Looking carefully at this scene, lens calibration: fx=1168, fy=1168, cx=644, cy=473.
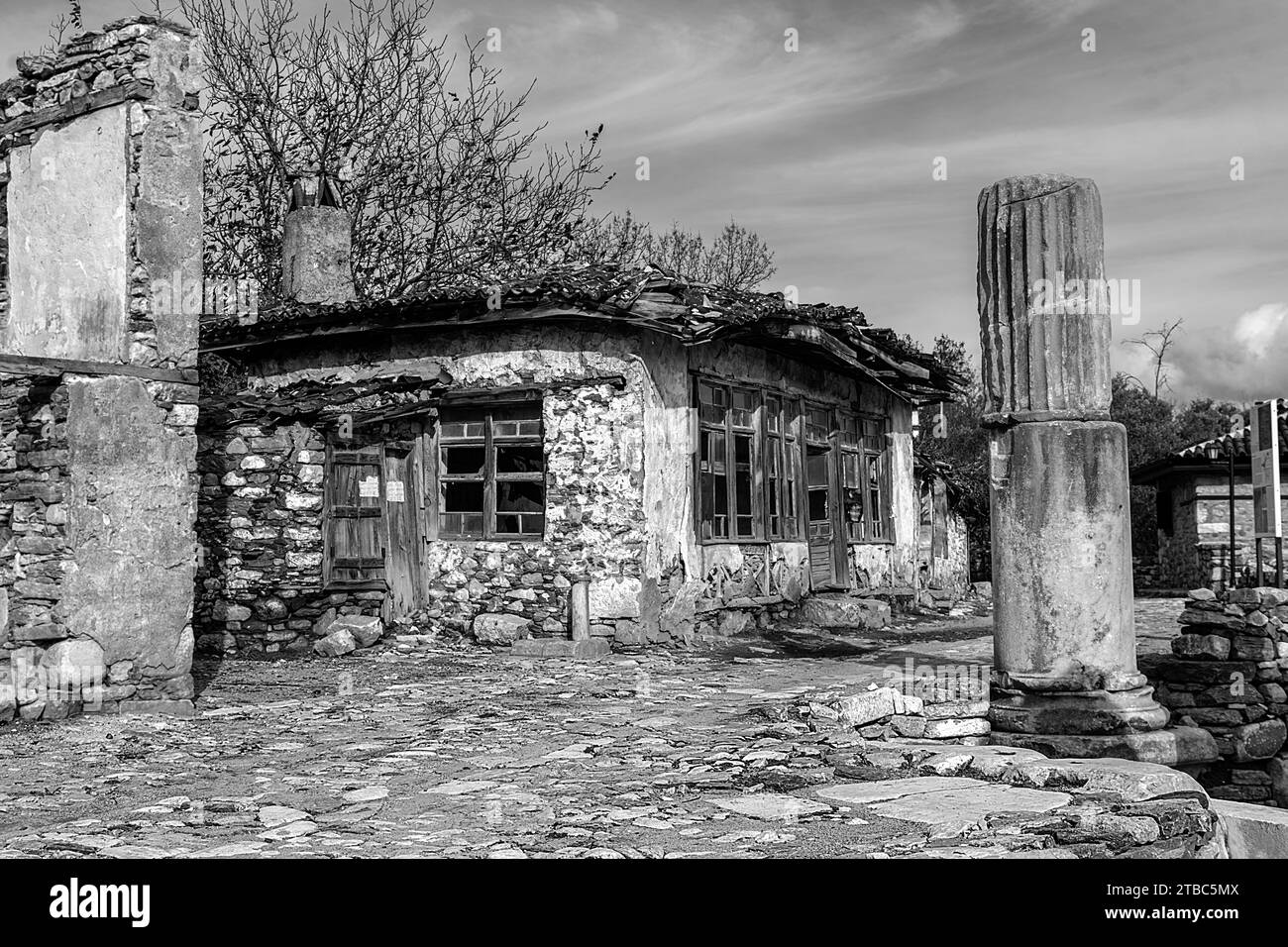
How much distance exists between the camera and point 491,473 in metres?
12.4

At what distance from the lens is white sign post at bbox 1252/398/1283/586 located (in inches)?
395

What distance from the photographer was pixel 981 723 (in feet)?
22.1

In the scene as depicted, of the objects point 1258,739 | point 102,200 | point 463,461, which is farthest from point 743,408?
point 102,200

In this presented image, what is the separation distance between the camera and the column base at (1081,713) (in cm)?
657

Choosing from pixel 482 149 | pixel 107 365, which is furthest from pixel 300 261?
pixel 107 365

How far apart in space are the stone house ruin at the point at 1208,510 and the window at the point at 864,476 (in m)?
6.73

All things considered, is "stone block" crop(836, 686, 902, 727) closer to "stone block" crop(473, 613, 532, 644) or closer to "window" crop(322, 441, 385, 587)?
"stone block" crop(473, 613, 532, 644)

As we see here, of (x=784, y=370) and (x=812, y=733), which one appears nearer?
(x=812, y=733)

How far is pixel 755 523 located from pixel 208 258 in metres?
10.9

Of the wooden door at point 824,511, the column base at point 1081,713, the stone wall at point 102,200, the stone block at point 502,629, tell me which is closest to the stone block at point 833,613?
the wooden door at point 824,511

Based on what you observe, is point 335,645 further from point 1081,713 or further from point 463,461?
point 1081,713

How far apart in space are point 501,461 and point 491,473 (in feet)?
0.54

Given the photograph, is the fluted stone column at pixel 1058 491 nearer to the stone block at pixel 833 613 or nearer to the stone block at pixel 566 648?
the stone block at pixel 566 648
